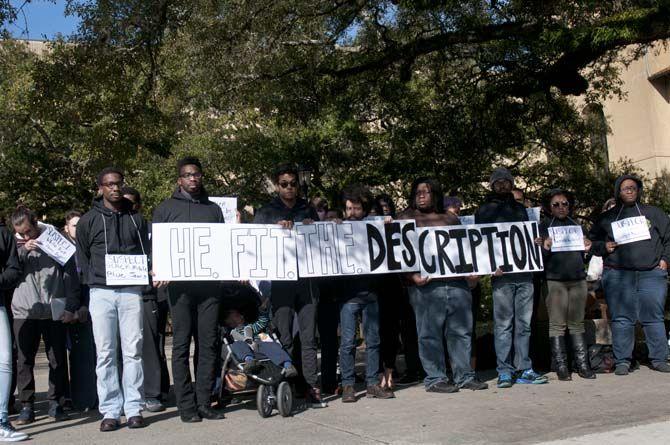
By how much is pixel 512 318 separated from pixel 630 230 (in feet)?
5.45

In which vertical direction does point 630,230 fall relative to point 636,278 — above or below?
above

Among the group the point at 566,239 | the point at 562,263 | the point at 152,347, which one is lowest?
the point at 152,347

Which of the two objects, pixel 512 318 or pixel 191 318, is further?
pixel 512 318

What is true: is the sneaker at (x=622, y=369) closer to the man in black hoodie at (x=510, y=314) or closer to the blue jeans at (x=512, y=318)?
the man in black hoodie at (x=510, y=314)

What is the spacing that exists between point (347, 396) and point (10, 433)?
2.98 metres

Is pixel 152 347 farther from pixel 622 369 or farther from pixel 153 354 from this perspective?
pixel 622 369

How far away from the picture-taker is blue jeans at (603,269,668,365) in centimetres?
917

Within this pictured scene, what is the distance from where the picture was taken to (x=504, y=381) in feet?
28.3

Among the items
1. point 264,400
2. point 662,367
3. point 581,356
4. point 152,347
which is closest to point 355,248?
point 264,400

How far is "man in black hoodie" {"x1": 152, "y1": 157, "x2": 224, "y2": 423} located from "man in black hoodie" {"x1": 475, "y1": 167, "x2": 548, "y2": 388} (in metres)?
3.00

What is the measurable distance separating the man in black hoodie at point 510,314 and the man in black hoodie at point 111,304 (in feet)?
12.1

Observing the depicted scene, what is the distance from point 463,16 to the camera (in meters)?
13.4

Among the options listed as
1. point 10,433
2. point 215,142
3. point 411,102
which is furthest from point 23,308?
point 215,142

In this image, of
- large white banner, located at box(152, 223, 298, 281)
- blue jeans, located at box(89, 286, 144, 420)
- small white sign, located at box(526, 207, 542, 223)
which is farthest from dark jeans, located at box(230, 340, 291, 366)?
small white sign, located at box(526, 207, 542, 223)
